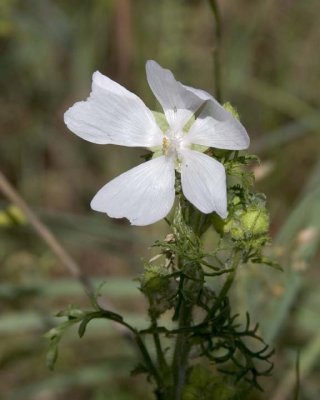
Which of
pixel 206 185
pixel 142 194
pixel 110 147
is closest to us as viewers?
pixel 206 185

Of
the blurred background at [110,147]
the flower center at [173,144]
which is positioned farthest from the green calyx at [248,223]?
the blurred background at [110,147]

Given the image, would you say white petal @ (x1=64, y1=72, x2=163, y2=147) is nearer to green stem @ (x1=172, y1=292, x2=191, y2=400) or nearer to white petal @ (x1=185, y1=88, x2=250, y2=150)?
white petal @ (x1=185, y1=88, x2=250, y2=150)

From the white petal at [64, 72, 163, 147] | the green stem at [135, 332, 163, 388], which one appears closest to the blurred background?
Answer: the green stem at [135, 332, 163, 388]

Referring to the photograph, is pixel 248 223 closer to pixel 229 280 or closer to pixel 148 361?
pixel 229 280

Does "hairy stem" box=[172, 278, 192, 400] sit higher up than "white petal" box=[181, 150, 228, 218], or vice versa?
"white petal" box=[181, 150, 228, 218]

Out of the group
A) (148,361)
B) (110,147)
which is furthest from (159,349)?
(110,147)

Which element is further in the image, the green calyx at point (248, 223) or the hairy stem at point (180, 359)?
the hairy stem at point (180, 359)

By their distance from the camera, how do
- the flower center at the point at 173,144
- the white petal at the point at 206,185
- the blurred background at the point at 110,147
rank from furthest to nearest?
the blurred background at the point at 110,147
the flower center at the point at 173,144
the white petal at the point at 206,185

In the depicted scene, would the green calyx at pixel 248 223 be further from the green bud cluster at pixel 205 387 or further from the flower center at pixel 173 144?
the green bud cluster at pixel 205 387
